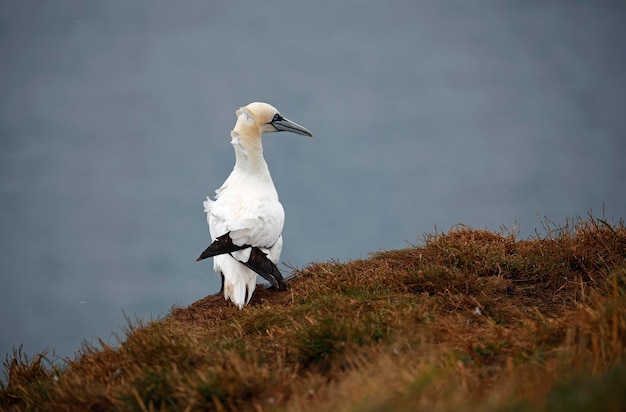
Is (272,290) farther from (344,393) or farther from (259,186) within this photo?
(344,393)

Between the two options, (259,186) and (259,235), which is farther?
(259,186)

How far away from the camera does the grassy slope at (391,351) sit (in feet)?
12.9

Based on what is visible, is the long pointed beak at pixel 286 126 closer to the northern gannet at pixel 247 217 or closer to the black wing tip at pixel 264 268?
the northern gannet at pixel 247 217

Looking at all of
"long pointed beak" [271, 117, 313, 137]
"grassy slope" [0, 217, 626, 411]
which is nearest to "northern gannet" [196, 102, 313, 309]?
"long pointed beak" [271, 117, 313, 137]

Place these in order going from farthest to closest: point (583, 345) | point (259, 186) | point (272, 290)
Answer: point (259, 186)
point (272, 290)
point (583, 345)

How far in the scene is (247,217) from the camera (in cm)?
920

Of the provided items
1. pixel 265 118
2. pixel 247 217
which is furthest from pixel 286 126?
pixel 247 217

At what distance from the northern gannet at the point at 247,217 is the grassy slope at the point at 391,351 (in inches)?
32.4

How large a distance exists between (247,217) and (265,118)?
2218 millimetres

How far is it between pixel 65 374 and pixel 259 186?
4.92 meters

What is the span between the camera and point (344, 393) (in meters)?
3.93

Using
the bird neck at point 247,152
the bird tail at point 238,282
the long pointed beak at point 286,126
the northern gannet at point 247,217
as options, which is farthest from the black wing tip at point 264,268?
the long pointed beak at point 286,126

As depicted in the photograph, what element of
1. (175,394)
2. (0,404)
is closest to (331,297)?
(175,394)

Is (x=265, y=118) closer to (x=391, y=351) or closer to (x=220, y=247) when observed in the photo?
(x=220, y=247)
